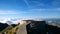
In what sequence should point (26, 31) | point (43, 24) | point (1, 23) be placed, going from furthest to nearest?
1. point (1, 23)
2. point (43, 24)
3. point (26, 31)

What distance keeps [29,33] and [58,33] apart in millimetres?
9501

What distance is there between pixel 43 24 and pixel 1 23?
966 inches

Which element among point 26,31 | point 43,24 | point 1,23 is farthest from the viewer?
point 1,23

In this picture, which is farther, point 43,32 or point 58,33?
point 58,33

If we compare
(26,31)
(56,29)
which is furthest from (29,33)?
(56,29)

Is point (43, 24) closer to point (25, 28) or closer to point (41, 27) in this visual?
point (41, 27)

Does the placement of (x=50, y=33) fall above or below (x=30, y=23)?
below

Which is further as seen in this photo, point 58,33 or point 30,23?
point 58,33

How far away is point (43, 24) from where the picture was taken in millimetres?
34781

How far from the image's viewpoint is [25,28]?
101 feet

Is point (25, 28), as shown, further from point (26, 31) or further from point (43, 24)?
point (43, 24)

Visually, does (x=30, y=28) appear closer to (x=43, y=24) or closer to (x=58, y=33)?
(x=43, y=24)

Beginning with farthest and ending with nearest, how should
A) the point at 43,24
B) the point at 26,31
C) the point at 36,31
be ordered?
the point at 43,24 < the point at 36,31 < the point at 26,31

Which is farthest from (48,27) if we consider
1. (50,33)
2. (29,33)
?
(29,33)
